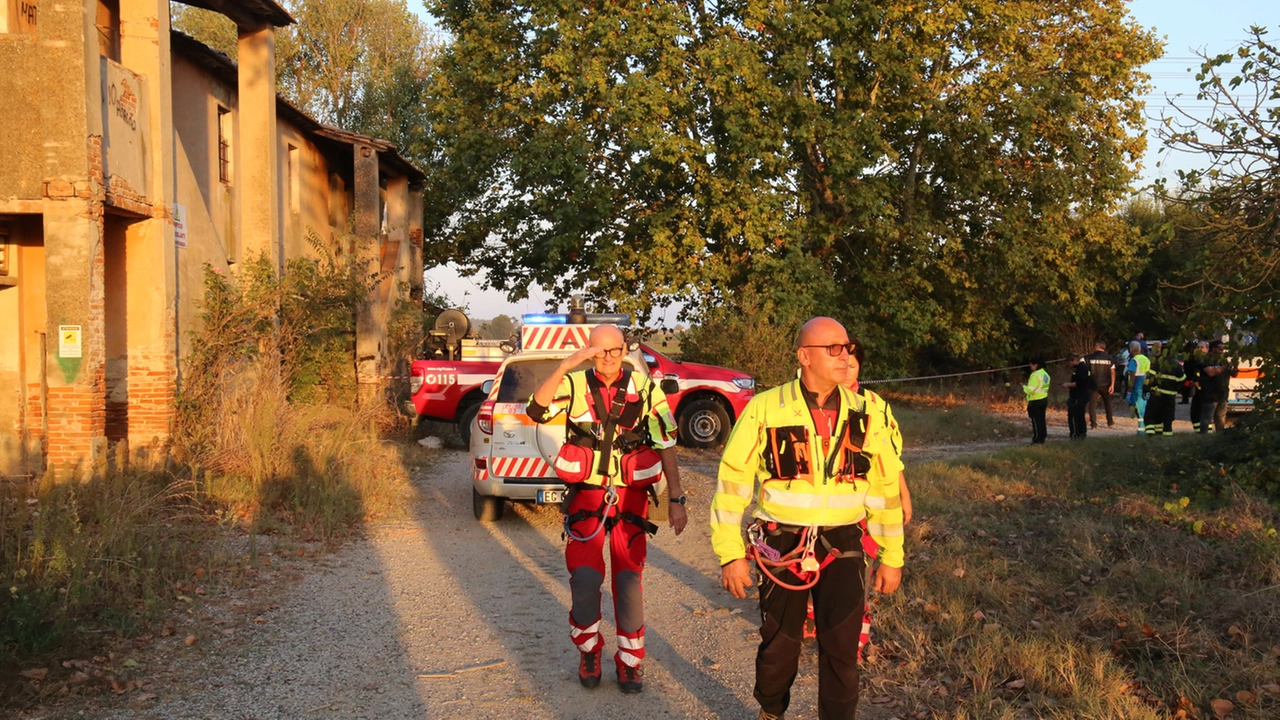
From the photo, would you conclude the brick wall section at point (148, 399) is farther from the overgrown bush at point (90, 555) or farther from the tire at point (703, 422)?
the tire at point (703, 422)

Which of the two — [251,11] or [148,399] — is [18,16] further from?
[251,11]

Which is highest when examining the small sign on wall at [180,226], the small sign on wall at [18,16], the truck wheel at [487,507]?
the small sign on wall at [18,16]

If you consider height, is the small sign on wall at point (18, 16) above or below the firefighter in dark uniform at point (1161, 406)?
above

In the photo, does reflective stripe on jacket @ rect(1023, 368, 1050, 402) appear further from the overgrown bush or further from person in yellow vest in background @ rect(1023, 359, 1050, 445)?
the overgrown bush

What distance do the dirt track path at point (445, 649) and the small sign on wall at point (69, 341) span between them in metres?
4.19

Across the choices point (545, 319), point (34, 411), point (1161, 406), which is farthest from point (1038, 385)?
point (34, 411)

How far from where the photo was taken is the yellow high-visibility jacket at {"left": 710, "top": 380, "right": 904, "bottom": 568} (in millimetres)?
4285

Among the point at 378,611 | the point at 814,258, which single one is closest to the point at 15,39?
the point at 378,611

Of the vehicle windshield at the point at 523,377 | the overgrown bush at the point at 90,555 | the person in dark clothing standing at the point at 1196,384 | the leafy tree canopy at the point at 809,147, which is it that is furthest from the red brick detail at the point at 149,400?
the person in dark clothing standing at the point at 1196,384

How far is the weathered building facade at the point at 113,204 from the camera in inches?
435

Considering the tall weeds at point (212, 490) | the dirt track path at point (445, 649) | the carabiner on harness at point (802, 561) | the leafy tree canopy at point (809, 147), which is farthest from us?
the leafy tree canopy at point (809, 147)

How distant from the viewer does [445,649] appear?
6328mm

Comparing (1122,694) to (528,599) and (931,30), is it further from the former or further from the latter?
(931,30)

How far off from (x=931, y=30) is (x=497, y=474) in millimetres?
16447
